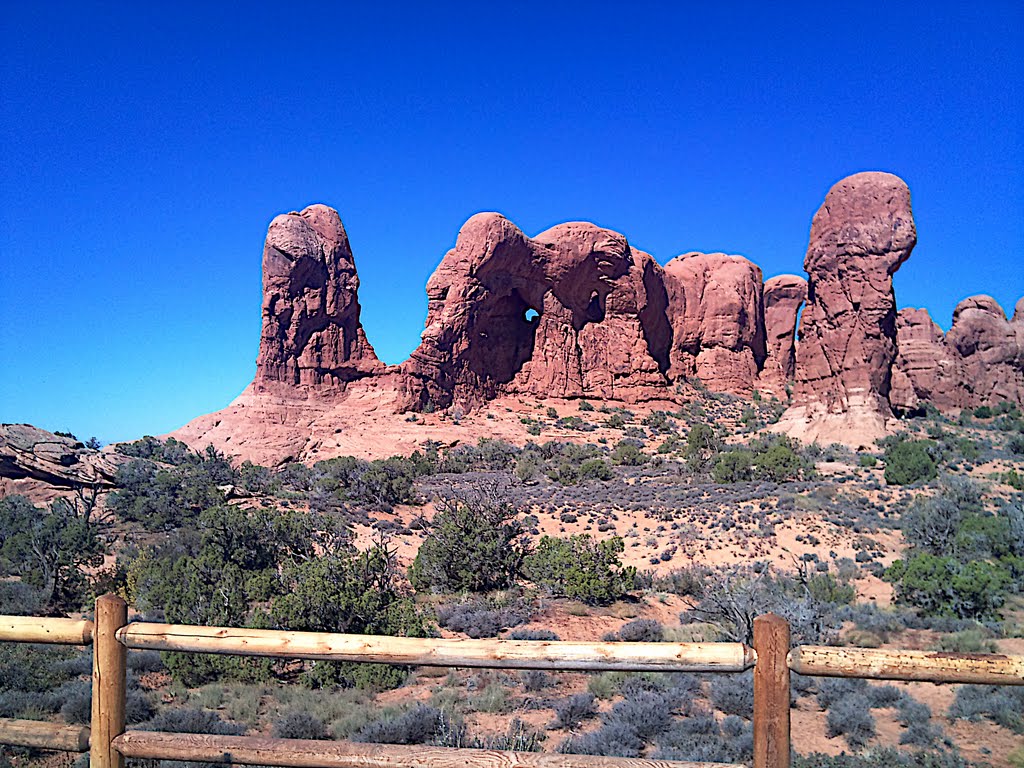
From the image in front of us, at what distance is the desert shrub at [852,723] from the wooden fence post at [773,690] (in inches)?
126

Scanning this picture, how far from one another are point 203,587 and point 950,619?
968cm

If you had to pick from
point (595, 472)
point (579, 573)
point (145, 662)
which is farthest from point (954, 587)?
point (595, 472)

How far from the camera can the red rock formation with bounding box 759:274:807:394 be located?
45031 mm

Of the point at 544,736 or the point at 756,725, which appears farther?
the point at 544,736

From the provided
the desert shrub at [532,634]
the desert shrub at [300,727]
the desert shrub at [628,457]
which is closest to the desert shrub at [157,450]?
the desert shrub at [628,457]

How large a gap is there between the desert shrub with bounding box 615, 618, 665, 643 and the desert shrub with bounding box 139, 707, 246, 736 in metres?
4.70

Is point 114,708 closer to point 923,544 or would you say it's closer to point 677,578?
point 677,578

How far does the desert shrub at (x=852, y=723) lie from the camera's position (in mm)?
5064

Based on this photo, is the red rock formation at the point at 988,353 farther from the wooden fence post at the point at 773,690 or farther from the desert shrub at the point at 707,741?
the wooden fence post at the point at 773,690

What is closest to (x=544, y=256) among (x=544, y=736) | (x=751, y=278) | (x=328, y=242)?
(x=328, y=242)

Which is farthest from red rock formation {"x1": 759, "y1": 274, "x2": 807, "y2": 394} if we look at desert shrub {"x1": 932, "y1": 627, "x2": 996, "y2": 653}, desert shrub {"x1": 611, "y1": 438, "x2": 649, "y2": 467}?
desert shrub {"x1": 932, "y1": 627, "x2": 996, "y2": 653}

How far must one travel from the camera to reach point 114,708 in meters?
2.83

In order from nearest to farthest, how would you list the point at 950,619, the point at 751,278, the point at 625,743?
1. the point at 625,743
2. the point at 950,619
3. the point at 751,278

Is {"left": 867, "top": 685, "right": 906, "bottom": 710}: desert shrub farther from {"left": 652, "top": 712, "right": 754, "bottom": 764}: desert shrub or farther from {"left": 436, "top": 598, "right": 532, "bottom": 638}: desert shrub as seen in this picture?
{"left": 436, "top": 598, "right": 532, "bottom": 638}: desert shrub
